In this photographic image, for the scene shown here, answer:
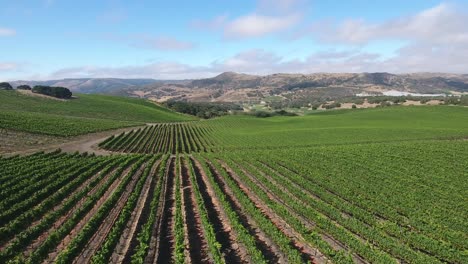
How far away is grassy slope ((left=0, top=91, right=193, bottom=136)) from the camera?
8175cm

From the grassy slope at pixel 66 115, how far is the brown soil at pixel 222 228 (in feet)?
186

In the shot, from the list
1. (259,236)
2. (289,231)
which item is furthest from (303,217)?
(259,236)

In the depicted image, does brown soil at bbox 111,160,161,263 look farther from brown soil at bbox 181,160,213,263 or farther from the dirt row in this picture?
the dirt row

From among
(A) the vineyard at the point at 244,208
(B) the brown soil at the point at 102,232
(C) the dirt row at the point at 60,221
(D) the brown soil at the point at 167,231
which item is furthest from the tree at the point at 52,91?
(D) the brown soil at the point at 167,231

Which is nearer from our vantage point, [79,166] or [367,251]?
[367,251]

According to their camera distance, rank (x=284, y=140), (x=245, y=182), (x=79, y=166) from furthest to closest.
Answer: (x=284, y=140), (x=79, y=166), (x=245, y=182)

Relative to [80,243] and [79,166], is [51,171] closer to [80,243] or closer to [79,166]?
[79,166]

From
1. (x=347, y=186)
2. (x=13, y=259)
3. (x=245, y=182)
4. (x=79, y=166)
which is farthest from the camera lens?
(x=79, y=166)

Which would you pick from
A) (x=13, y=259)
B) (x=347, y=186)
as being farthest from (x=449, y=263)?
(x=13, y=259)

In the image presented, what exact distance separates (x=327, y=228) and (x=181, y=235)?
10894 mm

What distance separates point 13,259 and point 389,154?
49794mm

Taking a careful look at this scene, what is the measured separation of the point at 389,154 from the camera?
52562 mm

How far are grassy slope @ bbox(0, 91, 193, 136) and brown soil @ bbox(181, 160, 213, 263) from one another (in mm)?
56304

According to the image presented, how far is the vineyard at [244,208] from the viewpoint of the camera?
72.2ft
